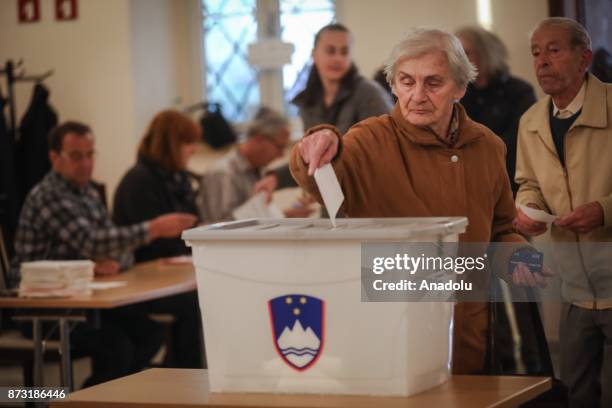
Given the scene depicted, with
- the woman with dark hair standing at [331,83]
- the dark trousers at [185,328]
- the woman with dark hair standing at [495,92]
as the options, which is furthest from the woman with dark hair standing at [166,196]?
the woman with dark hair standing at [495,92]

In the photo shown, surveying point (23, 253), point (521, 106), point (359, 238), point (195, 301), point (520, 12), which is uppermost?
point (520, 12)

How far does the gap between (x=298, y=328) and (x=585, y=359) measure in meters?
0.79

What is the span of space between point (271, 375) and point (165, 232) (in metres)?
2.25

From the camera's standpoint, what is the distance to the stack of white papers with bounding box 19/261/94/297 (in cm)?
325

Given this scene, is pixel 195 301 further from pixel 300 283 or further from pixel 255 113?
pixel 300 283

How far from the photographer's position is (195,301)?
4.41m

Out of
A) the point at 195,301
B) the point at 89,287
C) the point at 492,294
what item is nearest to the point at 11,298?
the point at 89,287

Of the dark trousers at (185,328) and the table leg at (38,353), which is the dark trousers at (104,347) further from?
the dark trousers at (185,328)

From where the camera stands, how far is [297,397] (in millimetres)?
1610

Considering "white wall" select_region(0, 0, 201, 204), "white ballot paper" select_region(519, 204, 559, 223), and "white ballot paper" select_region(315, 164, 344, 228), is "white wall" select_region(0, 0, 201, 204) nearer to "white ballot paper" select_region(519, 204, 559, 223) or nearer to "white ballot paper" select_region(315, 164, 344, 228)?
"white ballot paper" select_region(519, 204, 559, 223)

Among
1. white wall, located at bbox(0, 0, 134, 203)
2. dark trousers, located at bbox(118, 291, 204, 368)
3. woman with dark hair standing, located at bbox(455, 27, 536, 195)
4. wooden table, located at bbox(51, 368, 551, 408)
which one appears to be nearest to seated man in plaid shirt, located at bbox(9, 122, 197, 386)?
dark trousers, located at bbox(118, 291, 204, 368)

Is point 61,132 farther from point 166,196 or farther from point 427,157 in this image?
point 427,157

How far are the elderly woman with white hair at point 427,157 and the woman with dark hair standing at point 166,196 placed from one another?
241 cm

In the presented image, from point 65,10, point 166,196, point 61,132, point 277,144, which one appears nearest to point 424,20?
point 61,132
